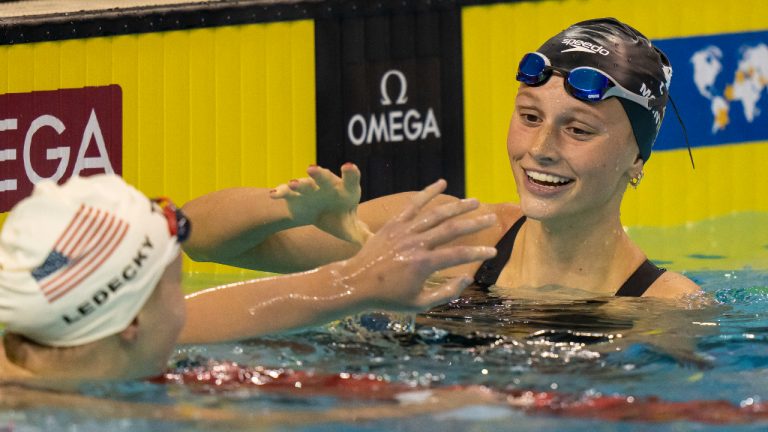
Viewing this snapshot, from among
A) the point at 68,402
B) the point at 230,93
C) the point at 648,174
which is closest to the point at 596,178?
the point at 68,402

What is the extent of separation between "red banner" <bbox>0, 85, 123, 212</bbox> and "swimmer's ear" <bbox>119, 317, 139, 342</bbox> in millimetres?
3739

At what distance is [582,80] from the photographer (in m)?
3.40

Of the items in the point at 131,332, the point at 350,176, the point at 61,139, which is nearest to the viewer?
the point at 131,332

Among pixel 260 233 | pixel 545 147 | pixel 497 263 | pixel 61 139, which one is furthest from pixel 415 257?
pixel 61 139

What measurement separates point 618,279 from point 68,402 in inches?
72.0

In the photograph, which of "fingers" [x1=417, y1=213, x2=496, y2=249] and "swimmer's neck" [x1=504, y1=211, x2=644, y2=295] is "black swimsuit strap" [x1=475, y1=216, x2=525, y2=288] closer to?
"swimmer's neck" [x1=504, y1=211, x2=644, y2=295]

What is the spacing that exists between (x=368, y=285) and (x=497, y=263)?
129cm

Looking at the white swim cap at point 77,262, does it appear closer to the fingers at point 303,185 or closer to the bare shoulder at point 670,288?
the fingers at point 303,185

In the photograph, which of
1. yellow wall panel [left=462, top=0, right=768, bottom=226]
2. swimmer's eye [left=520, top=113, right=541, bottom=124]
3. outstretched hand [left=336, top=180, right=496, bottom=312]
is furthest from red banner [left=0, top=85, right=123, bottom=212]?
outstretched hand [left=336, top=180, right=496, bottom=312]

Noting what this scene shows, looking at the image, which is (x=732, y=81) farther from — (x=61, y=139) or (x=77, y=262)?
(x=77, y=262)

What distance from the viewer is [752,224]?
18.2 feet

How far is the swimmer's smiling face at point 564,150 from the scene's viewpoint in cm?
340

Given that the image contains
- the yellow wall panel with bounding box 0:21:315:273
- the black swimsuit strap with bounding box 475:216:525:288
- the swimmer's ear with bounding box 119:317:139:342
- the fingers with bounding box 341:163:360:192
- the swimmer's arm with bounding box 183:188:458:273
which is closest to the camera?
the swimmer's ear with bounding box 119:317:139:342

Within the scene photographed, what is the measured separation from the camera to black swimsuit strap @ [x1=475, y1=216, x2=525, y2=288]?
3.80 m
